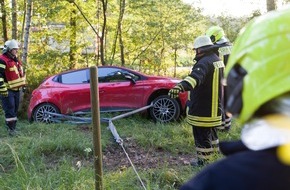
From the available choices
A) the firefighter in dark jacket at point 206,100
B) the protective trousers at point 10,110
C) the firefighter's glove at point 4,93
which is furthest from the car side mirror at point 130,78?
the firefighter in dark jacket at point 206,100

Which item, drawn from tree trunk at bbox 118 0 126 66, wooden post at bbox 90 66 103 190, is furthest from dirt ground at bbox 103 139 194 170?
tree trunk at bbox 118 0 126 66

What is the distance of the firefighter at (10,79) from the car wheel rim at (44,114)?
0.84m

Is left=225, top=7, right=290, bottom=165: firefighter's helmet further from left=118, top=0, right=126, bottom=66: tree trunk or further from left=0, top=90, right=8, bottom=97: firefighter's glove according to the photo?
left=118, top=0, right=126, bottom=66: tree trunk

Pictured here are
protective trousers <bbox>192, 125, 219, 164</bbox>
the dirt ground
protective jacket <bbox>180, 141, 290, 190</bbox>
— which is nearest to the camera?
protective jacket <bbox>180, 141, 290, 190</bbox>

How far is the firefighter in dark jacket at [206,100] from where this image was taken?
182 inches

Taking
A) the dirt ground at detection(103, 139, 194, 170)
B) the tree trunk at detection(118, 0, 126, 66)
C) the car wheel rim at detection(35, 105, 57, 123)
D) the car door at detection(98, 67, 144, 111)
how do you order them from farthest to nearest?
the tree trunk at detection(118, 0, 126, 66), the car wheel rim at detection(35, 105, 57, 123), the car door at detection(98, 67, 144, 111), the dirt ground at detection(103, 139, 194, 170)

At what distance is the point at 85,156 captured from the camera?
5266 millimetres

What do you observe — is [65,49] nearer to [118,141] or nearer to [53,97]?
[53,97]

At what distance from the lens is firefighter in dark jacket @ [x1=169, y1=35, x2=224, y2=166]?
4621 millimetres

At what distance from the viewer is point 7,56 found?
7.47m

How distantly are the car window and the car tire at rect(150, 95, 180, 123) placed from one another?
74 centimetres

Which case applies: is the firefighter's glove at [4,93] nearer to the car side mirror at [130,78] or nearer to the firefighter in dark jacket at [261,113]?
the car side mirror at [130,78]

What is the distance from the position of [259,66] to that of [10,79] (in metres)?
7.29

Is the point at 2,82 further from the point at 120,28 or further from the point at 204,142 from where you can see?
the point at 120,28
